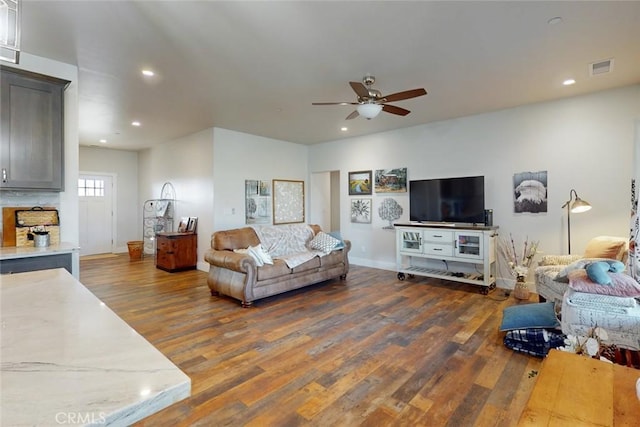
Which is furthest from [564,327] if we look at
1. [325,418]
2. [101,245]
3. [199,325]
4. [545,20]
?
[101,245]

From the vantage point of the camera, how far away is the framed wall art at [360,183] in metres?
6.36

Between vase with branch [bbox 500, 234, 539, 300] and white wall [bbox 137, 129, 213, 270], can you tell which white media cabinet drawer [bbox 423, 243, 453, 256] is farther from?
white wall [bbox 137, 129, 213, 270]

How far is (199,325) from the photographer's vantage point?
3.38m

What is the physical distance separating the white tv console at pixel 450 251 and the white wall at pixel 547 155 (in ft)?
1.80

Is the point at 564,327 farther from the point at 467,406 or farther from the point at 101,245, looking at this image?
the point at 101,245

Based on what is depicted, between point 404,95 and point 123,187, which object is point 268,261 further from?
point 123,187

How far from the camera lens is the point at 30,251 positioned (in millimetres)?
2654

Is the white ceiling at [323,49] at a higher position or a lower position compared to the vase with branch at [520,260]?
higher

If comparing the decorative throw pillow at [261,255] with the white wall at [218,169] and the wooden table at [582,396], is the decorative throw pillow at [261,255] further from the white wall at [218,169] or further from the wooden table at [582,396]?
the wooden table at [582,396]

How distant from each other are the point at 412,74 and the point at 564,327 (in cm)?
279

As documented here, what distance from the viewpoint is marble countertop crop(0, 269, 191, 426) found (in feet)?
1.96

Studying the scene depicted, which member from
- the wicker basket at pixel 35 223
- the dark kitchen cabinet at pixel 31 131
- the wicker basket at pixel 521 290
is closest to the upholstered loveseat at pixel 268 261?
the wicker basket at pixel 35 223

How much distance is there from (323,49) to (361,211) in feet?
13.2

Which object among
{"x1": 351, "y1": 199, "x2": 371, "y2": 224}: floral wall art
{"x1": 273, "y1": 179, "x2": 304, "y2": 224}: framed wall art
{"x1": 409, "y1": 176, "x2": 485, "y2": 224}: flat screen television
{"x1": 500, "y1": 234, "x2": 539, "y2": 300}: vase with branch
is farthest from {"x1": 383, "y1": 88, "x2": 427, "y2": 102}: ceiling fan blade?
{"x1": 273, "y1": 179, "x2": 304, "y2": 224}: framed wall art
